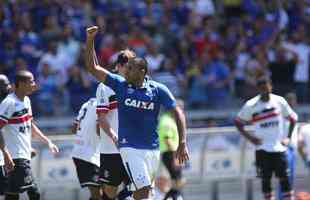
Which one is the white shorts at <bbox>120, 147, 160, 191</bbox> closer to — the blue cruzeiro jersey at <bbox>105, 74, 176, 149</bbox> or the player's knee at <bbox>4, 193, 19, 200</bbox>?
the blue cruzeiro jersey at <bbox>105, 74, 176, 149</bbox>

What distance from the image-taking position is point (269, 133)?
55.4 feet

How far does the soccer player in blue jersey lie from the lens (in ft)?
41.9

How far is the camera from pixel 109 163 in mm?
14320

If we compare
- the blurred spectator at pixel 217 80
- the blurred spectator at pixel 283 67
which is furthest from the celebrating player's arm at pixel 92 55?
the blurred spectator at pixel 283 67

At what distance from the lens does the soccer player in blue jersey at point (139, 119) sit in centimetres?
1277

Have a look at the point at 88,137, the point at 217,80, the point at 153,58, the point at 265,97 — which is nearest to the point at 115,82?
the point at 88,137

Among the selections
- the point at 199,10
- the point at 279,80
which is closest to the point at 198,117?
the point at 279,80

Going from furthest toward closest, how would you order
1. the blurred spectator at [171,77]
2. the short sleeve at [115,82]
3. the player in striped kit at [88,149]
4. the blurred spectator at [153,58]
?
the blurred spectator at [153,58] → the blurred spectator at [171,77] → the player in striped kit at [88,149] → the short sleeve at [115,82]

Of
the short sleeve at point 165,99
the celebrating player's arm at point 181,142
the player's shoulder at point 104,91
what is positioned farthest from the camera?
the player's shoulder at point 104,91

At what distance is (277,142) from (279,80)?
5.80 m

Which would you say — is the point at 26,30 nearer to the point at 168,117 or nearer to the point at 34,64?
the point at 34,64

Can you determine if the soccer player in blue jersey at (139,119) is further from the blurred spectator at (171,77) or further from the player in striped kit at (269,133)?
the blurred spectator at (171,77)

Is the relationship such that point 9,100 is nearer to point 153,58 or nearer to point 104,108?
point 104,108

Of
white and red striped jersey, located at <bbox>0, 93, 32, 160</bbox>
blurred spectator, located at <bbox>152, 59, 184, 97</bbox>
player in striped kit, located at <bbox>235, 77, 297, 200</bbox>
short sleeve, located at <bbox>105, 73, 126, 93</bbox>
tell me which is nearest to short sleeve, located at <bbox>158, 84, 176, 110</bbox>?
short sleeve, located at <bbox>105, 73, 126, 93</bbox>
